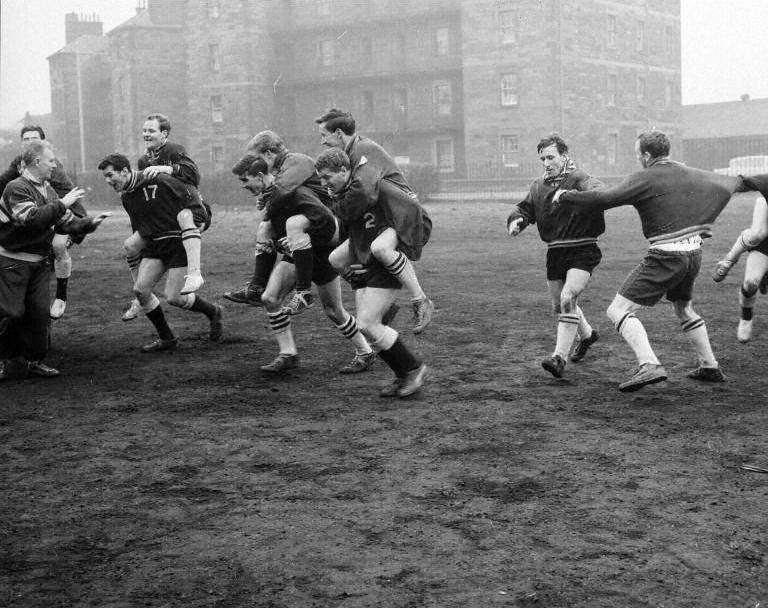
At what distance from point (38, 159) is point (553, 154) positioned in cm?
436

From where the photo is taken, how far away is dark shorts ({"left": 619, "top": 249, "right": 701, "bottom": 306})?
741 centimetres

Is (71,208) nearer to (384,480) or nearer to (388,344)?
(388,344)

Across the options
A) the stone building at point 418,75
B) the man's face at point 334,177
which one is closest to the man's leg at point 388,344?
the man's face at point 334,177

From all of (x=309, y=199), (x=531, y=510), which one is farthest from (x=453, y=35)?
(x=531, y=510)

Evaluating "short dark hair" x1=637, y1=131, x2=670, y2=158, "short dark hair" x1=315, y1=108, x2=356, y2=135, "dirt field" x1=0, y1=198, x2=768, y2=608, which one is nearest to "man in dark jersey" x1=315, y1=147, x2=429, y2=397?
"dirt field" x1=0, y1=198, x2=768, y2=608

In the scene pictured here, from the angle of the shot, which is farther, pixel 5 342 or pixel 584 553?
pixel 5 342

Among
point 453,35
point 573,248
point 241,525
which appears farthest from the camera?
point 453,35

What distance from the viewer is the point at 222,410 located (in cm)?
754

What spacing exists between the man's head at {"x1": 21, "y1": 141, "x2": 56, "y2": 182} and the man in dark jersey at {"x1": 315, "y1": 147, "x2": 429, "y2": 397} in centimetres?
273

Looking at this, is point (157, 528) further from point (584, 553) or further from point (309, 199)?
point (309, 199)

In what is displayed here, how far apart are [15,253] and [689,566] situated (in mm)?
6482

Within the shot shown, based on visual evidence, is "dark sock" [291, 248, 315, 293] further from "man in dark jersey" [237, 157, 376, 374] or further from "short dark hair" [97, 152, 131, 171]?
"short dark hair" [97, 152, 131, 171]

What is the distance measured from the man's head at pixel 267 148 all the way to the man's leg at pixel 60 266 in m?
2.96

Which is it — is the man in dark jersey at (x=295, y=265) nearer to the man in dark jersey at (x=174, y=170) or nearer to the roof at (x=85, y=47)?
the man in dark jersey at (x=174, y=170)
